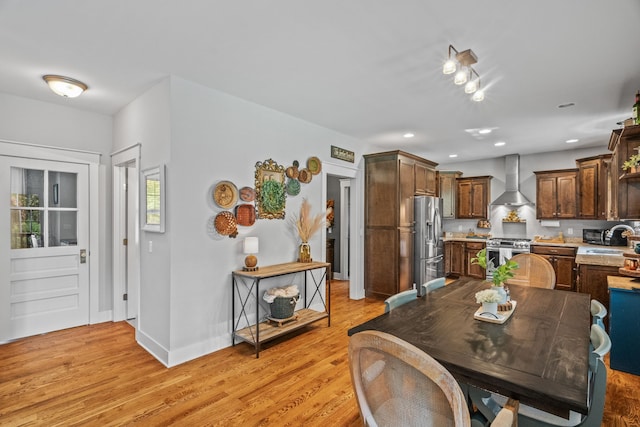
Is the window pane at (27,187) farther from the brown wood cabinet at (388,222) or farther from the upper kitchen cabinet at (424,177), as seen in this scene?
the upper kitchen cabinet at (424,177)

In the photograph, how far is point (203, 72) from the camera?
2793 mm

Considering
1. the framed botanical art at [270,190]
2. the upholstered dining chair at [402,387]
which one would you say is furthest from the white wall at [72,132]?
the upholstered dining chair at [402,387]

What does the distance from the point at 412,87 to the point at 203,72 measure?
1.97 m

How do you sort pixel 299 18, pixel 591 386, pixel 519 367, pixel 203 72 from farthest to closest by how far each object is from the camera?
pixel 203 72 → pixel 299 18 → pixel 591 386 → pixel 519 367

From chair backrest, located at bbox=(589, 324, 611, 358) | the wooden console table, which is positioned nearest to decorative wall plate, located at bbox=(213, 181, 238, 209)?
the wooden console table

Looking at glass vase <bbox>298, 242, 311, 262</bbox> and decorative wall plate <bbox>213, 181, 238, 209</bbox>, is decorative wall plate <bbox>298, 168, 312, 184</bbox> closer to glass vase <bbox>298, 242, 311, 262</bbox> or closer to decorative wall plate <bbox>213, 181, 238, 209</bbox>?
glass vase <bbox>298, 242, 311, 262</bbox>

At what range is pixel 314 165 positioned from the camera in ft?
13.9

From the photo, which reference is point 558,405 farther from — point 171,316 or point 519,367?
point 171,316

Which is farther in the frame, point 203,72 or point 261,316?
point 261,316

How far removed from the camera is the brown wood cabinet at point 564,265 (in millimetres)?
5367

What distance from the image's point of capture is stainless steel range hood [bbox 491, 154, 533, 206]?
6352 mm

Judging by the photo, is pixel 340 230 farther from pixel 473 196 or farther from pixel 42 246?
pixel 42 246

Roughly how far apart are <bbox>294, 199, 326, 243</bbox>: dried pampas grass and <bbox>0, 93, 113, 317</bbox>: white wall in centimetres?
248

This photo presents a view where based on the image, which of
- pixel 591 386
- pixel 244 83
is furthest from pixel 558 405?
pixel 244 83
